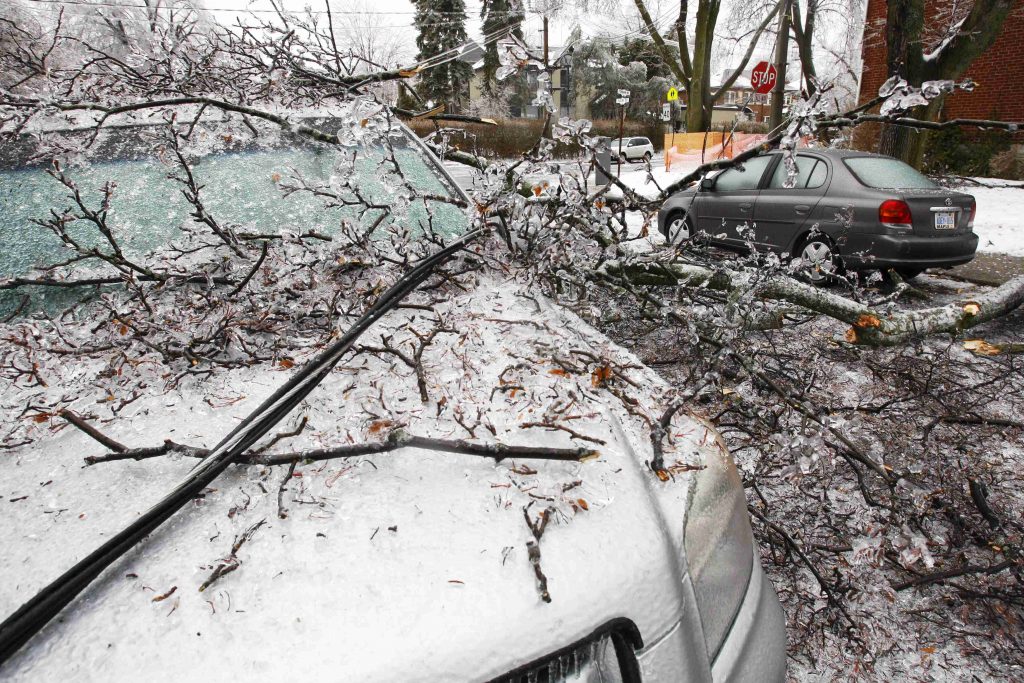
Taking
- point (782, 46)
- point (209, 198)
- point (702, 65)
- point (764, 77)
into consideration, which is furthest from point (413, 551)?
point (702, 65)

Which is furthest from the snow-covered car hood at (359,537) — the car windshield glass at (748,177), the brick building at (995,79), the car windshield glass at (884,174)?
the brick building at (995,79)

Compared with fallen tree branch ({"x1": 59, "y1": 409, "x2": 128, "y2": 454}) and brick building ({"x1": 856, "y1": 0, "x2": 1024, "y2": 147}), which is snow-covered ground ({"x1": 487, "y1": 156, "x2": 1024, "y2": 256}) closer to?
brick building ({"x1": 856, "y1": 0, "x2": 1024, "y2": 147})

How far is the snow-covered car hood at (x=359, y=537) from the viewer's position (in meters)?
0.94

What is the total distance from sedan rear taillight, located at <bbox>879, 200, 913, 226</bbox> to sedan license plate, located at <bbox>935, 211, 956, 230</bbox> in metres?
0.32

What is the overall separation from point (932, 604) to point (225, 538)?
2.33m

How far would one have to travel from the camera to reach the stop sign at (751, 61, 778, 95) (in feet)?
40.9

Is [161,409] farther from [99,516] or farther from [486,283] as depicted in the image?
[486,283]

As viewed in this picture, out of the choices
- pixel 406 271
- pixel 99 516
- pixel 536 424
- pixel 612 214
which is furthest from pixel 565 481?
pixel 612 214

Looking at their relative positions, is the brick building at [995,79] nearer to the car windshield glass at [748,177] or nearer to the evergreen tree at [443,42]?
the car windshield glass at [748,177]

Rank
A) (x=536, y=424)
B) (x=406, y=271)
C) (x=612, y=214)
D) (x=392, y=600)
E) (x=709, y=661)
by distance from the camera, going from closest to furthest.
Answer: (x=392, y=600)
(x=709, y=661)
(x=536, y=424)
(x=406, y=271)
(x=612, y=214)

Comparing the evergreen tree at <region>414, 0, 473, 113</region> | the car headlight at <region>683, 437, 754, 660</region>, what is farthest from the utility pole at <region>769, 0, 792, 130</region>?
the car headlight at <region>683, 437, 754, 660</region>

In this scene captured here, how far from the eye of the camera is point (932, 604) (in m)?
2.18

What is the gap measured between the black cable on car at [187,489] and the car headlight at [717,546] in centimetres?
90

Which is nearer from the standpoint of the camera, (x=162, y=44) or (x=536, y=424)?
(x=536, y=424)
